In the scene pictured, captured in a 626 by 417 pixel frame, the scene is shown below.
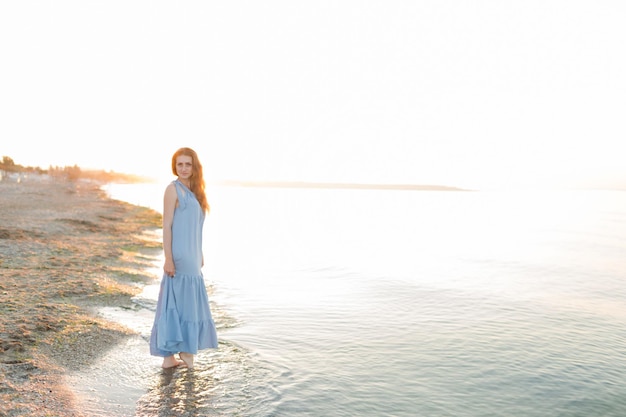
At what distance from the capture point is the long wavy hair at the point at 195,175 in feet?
20.9

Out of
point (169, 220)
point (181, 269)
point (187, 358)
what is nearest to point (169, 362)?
point (187, 358)

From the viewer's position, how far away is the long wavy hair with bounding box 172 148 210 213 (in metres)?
6.36

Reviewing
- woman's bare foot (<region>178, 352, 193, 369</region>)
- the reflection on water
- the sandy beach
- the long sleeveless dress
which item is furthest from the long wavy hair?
the sandy beach

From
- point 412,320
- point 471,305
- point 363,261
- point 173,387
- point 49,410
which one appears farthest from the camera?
point 363,261

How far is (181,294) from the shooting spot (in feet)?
20.9

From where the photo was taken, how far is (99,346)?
7305mm

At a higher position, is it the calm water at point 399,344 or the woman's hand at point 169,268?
the woman's hand at point 169,268

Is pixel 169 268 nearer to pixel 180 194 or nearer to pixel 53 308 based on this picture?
pixel 180 194

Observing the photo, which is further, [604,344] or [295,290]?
[295,290]

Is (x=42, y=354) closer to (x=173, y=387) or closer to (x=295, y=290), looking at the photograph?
(x=173, y=387)

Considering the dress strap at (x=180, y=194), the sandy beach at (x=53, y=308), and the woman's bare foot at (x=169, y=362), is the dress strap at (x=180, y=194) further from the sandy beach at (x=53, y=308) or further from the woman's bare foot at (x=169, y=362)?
Answer: the sandy beach at (x=53, y=308)

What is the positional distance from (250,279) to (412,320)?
6.61 metres

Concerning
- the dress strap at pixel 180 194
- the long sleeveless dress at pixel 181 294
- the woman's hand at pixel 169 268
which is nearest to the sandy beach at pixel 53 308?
the long sleeveless dress at pixel 181 294

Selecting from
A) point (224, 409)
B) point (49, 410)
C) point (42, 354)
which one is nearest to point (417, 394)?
point (224, 409)
